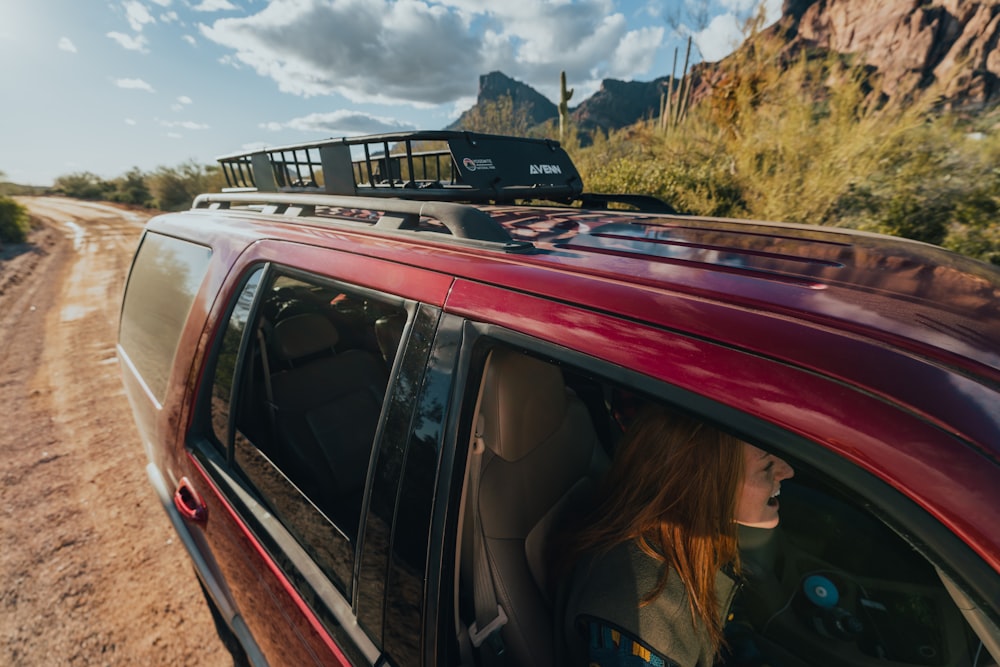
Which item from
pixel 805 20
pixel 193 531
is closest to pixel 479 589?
pixel 193 531

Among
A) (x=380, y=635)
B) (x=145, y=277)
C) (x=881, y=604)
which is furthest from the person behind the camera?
(x=145, y=277)

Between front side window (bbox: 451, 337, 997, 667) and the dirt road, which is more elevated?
front side window (bbox: 451, 337, 997, 667)

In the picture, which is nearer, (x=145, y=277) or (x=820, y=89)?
(x=145, y=277)

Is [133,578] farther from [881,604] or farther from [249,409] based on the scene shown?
[881,604]

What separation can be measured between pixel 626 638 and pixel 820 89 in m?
7.00

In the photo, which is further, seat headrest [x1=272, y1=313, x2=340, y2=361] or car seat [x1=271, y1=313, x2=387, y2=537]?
seat headrest [x1=272, y1=313, x2=340, y2=361]

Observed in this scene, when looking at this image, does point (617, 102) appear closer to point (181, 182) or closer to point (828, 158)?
point (181, 182)

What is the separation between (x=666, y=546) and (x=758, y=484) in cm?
26

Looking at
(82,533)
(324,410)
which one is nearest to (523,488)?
(324,410)

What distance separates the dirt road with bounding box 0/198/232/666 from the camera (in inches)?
88.4

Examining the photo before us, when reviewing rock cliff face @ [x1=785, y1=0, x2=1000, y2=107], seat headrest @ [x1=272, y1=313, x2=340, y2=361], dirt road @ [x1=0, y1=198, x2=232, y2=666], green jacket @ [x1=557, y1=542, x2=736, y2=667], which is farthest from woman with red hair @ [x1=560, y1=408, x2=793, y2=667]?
rock cliff face @ [x1=785, y1=0, x2=1000, y2=107]

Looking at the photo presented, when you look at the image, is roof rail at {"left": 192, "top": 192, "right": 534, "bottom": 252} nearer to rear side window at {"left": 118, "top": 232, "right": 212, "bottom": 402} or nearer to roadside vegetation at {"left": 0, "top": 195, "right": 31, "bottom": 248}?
rear side window at {"left": 118, "top": 232, "right": 212, "bottom": 402}

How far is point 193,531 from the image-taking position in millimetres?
1746

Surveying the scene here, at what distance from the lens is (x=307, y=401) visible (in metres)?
2.07
